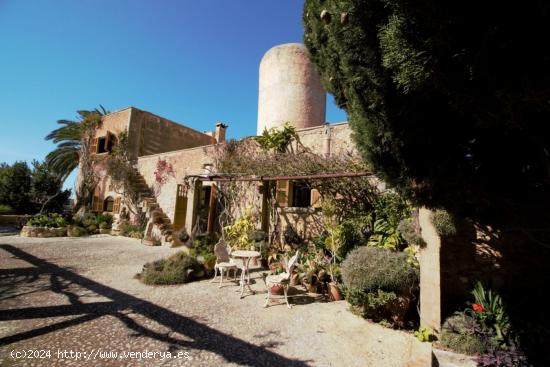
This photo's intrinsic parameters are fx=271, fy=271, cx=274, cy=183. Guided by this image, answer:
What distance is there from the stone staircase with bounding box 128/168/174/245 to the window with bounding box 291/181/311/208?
580cm

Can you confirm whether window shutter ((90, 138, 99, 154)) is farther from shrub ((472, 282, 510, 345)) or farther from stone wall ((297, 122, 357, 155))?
shrub ((472, 282, 510, 345))

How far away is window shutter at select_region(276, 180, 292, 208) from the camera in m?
8.59

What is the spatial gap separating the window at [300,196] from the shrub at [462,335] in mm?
5484

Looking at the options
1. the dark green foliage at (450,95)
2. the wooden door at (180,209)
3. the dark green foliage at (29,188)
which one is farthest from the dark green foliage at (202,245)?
the dark green foliage at (29,188)

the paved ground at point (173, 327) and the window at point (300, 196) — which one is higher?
the window at point (300, 196)

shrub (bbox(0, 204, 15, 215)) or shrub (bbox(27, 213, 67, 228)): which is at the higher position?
shrub (bbox(0, 204, 15, 215))

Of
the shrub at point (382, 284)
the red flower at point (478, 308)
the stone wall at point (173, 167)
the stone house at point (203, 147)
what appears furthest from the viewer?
the stone wall at point (173, 167)

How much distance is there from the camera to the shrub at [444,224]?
143 inches

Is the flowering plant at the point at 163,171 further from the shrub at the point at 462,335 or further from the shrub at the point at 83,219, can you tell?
the shrub at the point at 462,335

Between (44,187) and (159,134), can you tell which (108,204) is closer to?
(159,134)

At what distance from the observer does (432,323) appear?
12.3 feet

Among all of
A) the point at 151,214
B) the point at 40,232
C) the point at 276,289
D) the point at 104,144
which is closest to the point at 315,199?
the point at 276,289

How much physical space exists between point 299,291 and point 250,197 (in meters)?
4.65

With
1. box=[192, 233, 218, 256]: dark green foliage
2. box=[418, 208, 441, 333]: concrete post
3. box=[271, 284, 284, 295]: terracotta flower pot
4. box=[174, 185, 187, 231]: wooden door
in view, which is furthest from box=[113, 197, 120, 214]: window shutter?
box=[418, 208, 441, 333]: concrete post
